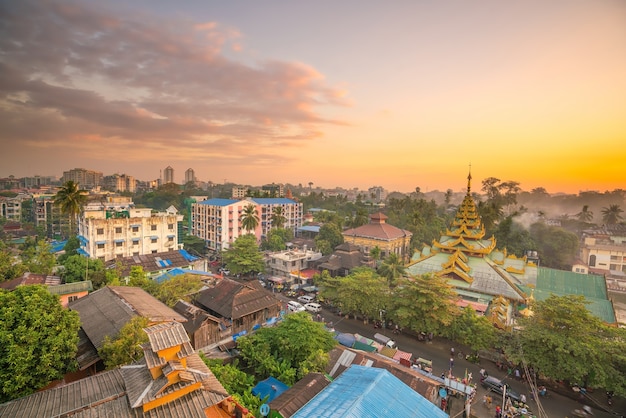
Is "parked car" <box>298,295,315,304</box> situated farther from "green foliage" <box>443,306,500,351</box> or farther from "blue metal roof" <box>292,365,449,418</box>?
"blue metal roof" <box>292,365,449,418</box>

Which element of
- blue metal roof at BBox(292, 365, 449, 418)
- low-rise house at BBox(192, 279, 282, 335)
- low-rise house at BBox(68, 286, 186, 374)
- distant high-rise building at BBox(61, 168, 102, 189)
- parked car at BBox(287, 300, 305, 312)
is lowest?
parked car at BBox(287, 300, 305, 312)

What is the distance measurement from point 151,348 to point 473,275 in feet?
104

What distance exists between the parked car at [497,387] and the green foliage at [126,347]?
71.1 ft

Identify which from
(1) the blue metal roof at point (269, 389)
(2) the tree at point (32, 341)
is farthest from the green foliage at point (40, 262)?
(1) the blue metal roof at point (269, 389)

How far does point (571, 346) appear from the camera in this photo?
61.6ft

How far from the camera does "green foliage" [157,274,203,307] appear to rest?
25078 mm

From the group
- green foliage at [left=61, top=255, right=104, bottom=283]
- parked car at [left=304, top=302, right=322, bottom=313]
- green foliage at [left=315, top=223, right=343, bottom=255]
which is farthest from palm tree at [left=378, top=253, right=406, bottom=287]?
green foliage at [left=61, top=255, right=104, bottom=283]

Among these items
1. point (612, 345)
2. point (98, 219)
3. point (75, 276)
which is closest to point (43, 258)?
point (75, 276)

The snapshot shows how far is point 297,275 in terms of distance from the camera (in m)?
43.0

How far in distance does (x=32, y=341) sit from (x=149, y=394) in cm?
690

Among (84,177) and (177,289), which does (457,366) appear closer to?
(177,289)

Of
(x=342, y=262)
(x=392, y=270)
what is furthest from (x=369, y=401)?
(x=342, y=262)

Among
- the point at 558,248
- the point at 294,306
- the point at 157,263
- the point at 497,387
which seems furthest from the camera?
the point at 558,248

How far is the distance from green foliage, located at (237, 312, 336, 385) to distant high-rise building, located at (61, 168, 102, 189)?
16058 centimetres
